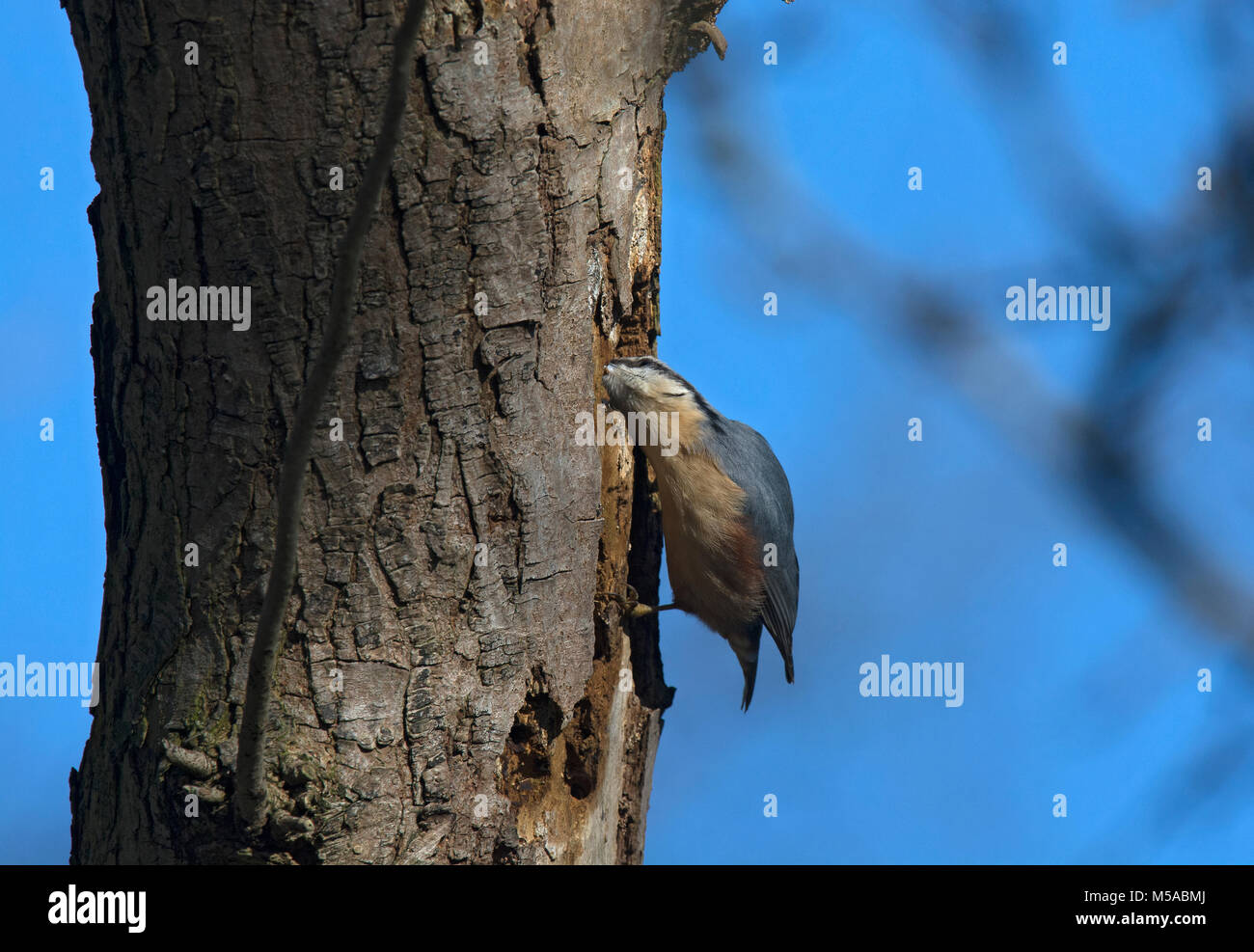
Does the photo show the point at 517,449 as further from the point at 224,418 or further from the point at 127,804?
the point at 127,804

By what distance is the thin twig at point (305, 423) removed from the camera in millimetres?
1062

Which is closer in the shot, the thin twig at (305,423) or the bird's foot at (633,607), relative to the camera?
the thin twig at (305,423)

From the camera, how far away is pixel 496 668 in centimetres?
188

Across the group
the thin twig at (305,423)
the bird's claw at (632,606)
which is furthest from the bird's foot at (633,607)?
the thin twig at (305,423)

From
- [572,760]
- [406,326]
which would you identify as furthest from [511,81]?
[572,760]

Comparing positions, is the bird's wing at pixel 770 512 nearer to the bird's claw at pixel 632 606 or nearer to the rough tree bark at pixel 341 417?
the bird's claw at pixel 632 606

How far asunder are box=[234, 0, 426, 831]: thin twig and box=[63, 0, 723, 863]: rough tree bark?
0.23 metres

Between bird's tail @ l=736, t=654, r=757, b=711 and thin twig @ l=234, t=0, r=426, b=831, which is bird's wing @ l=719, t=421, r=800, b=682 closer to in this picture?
bird's tail @ l=736, t=654, r=757, b=711

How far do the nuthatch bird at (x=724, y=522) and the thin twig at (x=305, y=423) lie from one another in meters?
1.10

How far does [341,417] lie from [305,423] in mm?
533

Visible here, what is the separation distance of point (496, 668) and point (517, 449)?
1.25 feet

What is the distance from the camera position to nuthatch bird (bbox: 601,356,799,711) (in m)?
2.55

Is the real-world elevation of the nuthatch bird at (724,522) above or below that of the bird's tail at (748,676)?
above

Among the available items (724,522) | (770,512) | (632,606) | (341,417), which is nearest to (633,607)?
(632,606)
